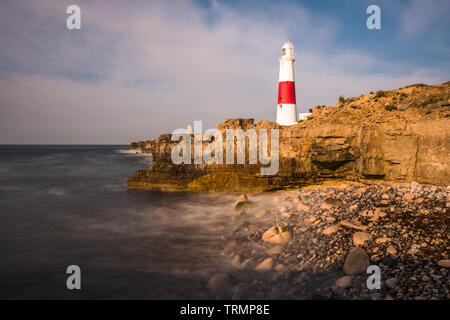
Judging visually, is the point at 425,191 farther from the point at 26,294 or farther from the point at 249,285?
the point at 26,294

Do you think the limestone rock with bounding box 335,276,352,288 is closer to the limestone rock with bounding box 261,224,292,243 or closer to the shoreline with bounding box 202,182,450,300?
the shoreline with bounding box 202,182,450,300

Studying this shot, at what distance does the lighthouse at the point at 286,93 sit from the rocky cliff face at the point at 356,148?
694 cm

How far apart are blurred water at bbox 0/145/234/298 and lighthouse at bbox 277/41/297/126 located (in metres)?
12.8

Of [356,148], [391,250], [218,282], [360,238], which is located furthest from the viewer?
[356,148]

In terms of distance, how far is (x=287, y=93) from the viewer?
24.4m

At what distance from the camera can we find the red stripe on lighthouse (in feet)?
80.1

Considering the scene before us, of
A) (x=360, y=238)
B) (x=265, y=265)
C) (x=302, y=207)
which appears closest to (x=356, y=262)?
(x=360, y=238)

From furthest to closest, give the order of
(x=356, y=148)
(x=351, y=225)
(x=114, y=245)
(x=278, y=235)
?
(x=356, y=148) → (x=114, y=245) → (x=278, y=235) → (x=351, y=225)

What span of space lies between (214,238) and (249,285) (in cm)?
364

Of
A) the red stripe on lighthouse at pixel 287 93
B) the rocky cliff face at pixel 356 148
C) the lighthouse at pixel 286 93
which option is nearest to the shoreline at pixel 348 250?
the rocky cliff face at pixel 356 148

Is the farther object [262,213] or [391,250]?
[262,213]

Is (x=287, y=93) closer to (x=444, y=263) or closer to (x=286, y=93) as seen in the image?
(x=286, y=93)

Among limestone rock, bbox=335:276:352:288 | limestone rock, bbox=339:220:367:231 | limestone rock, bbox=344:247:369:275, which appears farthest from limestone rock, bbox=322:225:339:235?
limestone rock, bbox=335:276:352:288

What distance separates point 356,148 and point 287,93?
13129 millimetres
